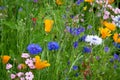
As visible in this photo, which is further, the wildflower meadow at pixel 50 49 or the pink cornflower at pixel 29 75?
the wildflower meadow at pixel 50 49

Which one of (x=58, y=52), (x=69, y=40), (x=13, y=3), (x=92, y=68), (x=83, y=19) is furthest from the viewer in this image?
(x=83, y=19)

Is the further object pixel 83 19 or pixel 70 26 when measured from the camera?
pixel 83 19

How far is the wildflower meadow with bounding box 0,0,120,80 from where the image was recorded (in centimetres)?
239

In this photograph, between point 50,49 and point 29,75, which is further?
point 50,49

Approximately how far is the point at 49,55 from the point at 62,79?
9.3 inches

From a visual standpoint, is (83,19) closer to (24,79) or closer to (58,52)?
(58,52)

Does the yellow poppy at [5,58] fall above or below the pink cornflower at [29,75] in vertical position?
above

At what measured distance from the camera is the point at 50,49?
94.3 inches

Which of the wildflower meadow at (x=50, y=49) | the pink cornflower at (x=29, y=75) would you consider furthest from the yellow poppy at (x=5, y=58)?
the pink cornflower at (x=29, y=75)

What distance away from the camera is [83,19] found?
3588mm

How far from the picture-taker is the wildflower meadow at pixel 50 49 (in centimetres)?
239

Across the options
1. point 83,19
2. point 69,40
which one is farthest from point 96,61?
point 83,19

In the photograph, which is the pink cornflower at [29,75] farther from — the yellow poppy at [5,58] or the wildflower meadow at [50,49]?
the yellow poppy at [5,58]

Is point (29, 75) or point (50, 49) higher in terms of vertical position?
point (50, 49)
